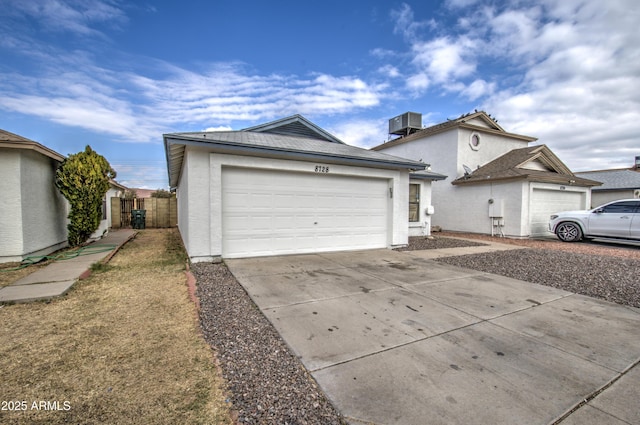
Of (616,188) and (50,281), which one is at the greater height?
(616,188)

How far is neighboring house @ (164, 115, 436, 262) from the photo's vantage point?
643cm

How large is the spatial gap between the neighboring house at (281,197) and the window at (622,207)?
7.90 meters

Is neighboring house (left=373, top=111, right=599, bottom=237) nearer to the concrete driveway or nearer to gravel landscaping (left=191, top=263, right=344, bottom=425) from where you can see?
the concrete driveway

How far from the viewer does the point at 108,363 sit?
2473 mm

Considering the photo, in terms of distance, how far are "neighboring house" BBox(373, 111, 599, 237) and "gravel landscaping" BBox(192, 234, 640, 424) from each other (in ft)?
17.1

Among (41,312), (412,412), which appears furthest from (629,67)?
(41,312)

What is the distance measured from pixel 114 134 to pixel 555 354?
20858mm

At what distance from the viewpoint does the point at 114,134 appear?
53.6 ft

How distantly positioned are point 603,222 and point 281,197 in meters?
12.0

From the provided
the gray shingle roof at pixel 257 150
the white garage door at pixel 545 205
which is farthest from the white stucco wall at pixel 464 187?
the gray shingle roof at pixel 257 150

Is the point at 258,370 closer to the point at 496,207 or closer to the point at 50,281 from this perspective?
the point at 50,281

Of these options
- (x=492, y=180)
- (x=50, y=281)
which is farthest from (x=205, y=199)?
(x=492, y=180)

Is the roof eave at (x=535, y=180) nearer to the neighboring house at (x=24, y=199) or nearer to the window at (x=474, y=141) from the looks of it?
the window at (x=474, y=141)

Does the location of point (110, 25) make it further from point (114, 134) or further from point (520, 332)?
point (520, 332)
